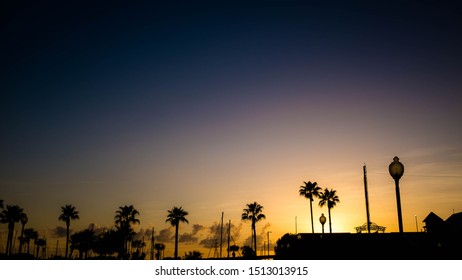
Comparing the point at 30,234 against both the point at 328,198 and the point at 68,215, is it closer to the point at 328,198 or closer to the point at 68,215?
the point at 68,215

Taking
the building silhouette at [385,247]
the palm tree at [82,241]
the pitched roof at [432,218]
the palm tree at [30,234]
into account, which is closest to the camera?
the building silhouette at [385,247]

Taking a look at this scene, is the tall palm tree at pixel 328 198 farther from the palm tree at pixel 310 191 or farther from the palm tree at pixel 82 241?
the palm tree at pixel 82 241

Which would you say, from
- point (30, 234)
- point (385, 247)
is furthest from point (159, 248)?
point (385, 247)

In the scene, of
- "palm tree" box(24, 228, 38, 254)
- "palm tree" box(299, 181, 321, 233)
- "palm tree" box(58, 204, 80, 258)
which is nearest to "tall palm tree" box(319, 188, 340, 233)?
"palm tree" box(299, 181, 321, 233)

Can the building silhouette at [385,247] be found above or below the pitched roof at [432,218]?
below

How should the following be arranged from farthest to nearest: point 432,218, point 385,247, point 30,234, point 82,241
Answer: point 30,234 → point 82,241 → point 432,218 → point 385,247

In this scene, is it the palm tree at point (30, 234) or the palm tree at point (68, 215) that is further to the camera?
the palm tree at point (30, 234)

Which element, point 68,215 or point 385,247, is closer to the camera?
point 385,247

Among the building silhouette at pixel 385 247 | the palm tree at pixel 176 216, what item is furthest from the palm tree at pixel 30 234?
the building silhouette at pixel 385 247

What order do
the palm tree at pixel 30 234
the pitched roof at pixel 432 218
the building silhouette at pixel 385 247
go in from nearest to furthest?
the building silhouette at pixel 385 247, the pitched roof at pixel 432 218, the palm tree at pixel 30 234

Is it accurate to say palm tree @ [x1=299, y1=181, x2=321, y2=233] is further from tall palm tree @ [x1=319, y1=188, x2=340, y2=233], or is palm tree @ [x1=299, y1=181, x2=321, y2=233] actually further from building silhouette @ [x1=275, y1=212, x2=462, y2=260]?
building silhouette @ [x1=275, y1=212, x2=462, y2=260]
